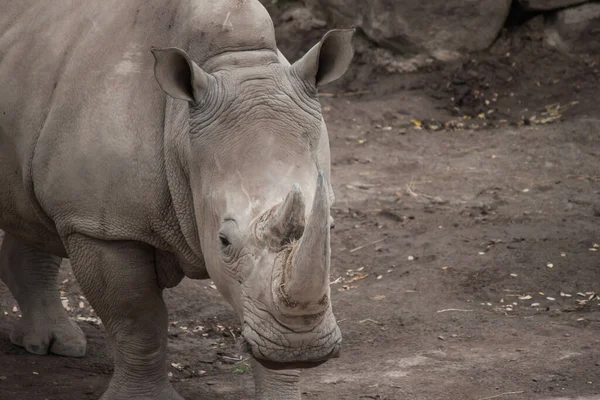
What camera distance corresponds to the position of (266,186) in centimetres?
407

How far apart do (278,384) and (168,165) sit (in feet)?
3.97

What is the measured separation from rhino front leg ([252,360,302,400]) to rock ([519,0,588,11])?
24.1 ft

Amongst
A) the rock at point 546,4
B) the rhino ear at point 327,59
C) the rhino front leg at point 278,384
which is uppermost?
the rhino ear at point 327,59

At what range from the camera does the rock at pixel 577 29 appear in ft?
37.3

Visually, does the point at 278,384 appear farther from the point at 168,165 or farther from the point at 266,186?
the point at 266,186

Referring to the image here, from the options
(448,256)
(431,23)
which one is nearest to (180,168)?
(448,256)

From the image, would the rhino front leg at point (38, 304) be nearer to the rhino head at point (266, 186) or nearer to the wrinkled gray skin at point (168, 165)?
the wrinkled gray skin at point (168, 165)

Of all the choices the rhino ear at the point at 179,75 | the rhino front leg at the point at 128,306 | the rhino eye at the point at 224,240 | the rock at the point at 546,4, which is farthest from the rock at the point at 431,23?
the rhino eye at the point at 224,240

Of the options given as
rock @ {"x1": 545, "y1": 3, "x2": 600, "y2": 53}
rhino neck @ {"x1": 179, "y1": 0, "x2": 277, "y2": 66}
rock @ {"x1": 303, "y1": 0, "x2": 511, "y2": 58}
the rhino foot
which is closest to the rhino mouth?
rhino neck @ {"x1": 179, "y1": 0, "x2": 277, "y2": 66}

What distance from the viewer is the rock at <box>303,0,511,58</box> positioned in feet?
37.8

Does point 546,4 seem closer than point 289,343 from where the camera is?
No

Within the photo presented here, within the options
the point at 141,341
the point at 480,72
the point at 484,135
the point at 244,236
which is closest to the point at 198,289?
the point at 141,341

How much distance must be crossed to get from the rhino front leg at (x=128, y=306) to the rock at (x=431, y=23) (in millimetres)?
7013

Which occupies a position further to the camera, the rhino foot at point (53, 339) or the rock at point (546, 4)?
the rock at point (546, 4)
